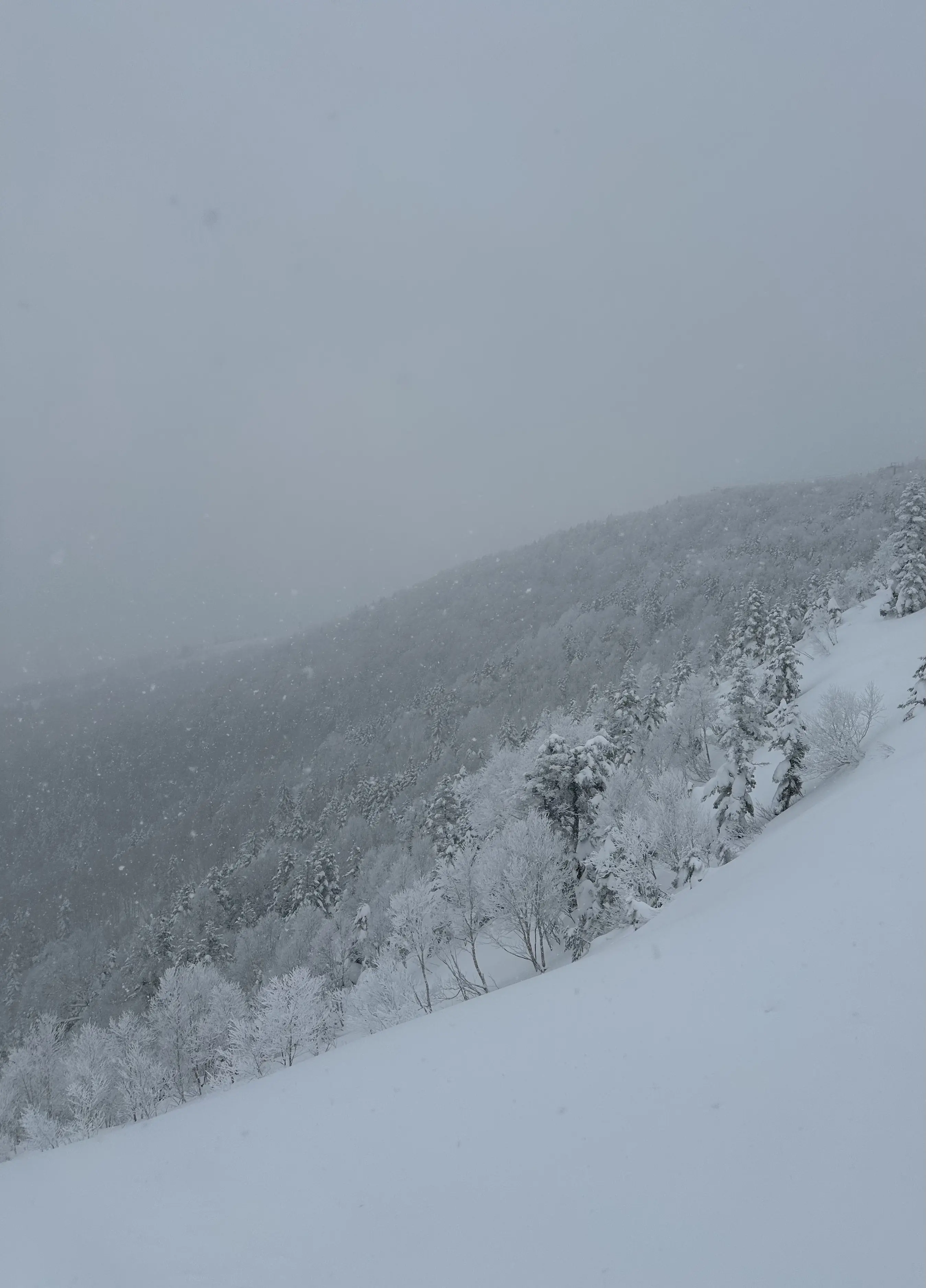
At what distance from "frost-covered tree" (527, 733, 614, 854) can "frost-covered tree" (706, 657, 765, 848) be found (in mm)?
5525

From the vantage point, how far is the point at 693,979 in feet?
34.0

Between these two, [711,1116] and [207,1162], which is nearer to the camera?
[711,1116]

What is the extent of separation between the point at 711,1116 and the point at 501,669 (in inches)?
5801

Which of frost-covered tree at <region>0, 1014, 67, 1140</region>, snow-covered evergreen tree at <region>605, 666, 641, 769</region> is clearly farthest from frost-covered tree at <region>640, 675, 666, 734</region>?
frost-covered tree at <region>0, 1014, 67, 1140</region>

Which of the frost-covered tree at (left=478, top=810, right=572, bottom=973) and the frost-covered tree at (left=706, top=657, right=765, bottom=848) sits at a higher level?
the frost-covered tree at (left=706, top=657, right=765, bottom=848)

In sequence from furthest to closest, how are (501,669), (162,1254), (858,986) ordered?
(501,669)
(162,1254)
(858,986)

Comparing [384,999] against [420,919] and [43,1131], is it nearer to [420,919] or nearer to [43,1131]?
[420,919]

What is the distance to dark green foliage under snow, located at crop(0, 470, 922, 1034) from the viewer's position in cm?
5631

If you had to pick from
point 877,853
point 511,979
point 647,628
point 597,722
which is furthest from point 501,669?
point 877,853

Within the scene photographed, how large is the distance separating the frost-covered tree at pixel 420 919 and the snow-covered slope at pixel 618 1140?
16375 mm

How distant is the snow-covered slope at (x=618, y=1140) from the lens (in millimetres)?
5945

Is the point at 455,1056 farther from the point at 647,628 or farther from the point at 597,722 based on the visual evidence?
the point at 647,628

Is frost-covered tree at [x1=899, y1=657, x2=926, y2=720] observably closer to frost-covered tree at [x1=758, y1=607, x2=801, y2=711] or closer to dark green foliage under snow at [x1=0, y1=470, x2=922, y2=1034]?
dark green foliage under snow at [x1=0, y1=470, x2=922, y2=1034]

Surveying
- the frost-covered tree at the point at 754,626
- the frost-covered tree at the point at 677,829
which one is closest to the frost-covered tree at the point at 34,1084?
the frost-covered tree at the point at 677,829
